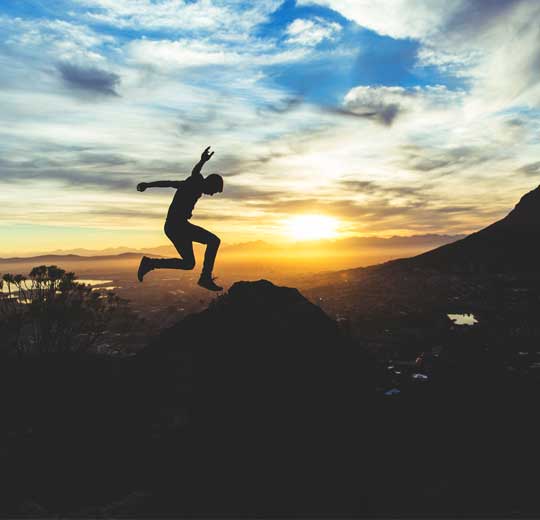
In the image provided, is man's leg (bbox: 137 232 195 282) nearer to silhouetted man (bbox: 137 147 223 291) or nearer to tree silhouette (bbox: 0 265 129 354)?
silhouetted man (bbox: 137 147 223 291)

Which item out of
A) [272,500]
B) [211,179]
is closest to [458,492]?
[272,500]

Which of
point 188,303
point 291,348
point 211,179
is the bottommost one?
point 188,303

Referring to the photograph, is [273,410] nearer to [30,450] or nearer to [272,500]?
[272,500]

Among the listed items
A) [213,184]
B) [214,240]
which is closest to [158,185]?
[213,184]

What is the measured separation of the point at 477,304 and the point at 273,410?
381ft

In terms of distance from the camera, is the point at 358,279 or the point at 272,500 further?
the point at 358,279

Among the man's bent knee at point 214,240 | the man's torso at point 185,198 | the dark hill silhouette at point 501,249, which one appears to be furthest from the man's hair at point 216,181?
the dark hill silhouette at point 501,249

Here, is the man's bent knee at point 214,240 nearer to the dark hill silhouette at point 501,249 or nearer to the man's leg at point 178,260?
the man's leg at point 178,260

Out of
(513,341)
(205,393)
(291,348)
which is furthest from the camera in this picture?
(513,341)

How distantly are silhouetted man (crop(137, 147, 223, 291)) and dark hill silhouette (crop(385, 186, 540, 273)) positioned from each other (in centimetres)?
15523

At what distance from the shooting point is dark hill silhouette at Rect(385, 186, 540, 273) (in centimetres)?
14512

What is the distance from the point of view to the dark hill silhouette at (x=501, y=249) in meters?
145

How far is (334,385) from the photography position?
1172 centimetres

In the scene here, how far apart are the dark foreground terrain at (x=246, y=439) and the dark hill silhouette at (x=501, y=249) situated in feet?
493
